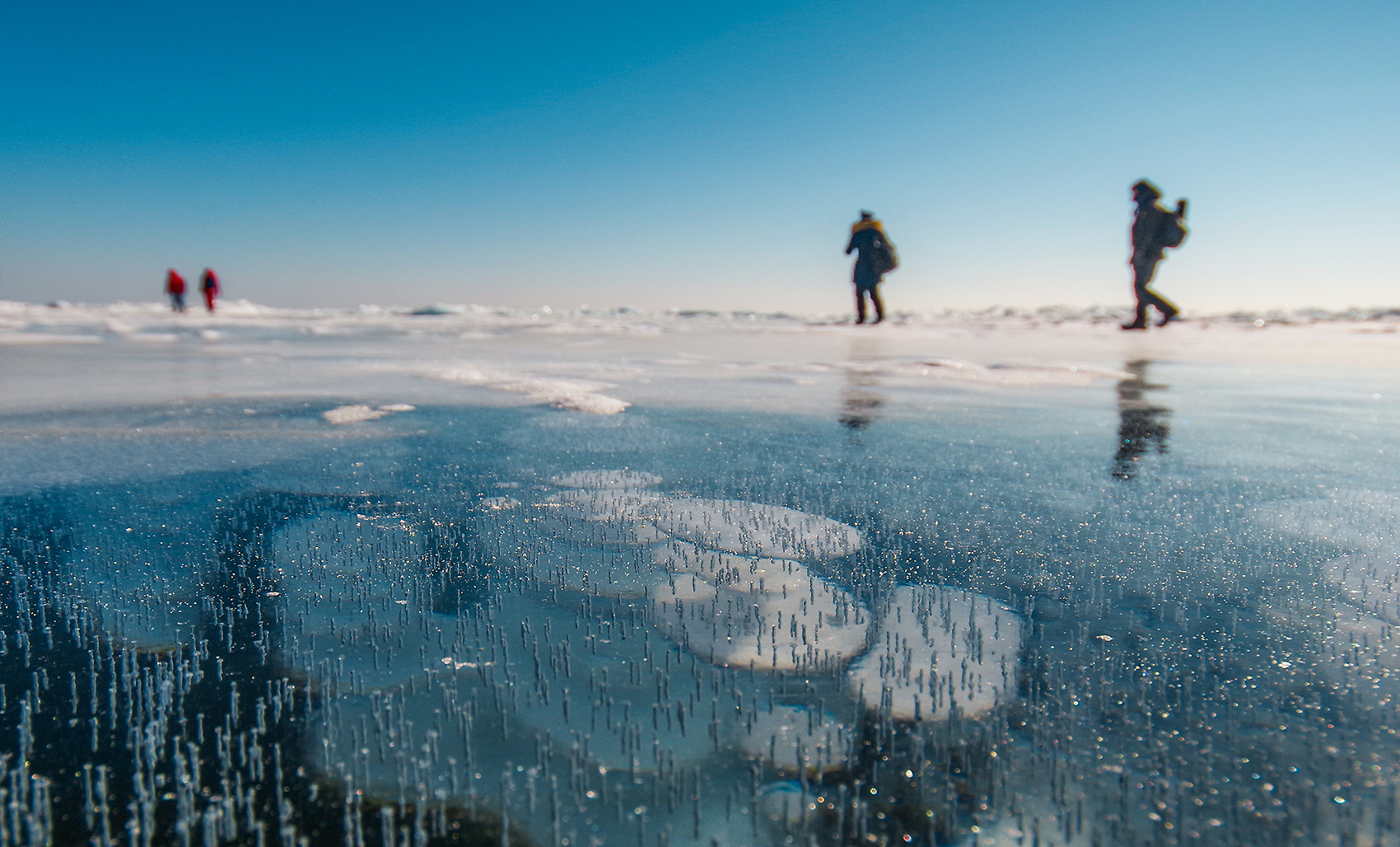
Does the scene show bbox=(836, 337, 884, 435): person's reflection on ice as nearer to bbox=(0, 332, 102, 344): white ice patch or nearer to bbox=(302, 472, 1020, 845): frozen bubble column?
bbox=(302, 472, 1020, 845): frozen bubble column

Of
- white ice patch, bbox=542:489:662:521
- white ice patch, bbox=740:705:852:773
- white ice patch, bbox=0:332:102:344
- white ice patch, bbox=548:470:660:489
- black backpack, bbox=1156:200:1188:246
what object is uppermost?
black backpack, bbox=1156:200:1188:246

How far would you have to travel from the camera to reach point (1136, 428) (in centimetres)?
409

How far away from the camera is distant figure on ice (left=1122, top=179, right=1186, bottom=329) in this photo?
11734 mm

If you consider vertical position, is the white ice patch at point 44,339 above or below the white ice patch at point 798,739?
above

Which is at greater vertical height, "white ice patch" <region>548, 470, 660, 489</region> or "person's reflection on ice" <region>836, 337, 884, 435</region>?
"person's reflection on ice" <region>836, 337, 884, 435</region>

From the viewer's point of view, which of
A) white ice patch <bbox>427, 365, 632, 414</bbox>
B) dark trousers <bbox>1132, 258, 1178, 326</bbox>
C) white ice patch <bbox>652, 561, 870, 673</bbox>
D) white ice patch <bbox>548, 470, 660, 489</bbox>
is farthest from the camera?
dark trousers <bbox>1132, 258, 1178, 326</bbox>

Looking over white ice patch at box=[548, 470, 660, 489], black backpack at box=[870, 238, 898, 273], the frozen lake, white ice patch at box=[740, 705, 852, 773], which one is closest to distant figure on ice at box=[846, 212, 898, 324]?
black backpack at box=[870, 238, 898, 273]

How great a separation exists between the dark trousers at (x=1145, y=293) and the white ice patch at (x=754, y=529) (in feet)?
38.9

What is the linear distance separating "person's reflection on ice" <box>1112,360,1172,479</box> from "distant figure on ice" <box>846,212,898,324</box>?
26.4 feet

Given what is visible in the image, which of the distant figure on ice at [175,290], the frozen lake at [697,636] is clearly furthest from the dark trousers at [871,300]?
the distant figure on ice at [175,290]

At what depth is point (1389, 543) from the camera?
2.21 meters

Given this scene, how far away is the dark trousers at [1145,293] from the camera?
39.7ft

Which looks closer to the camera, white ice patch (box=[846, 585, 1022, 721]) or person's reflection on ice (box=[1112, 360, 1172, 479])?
white ice patch (box=[846, 585, 1022, 721])

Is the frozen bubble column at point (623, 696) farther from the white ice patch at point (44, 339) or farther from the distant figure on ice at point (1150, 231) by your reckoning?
the white ice patch at point (44, 339)
